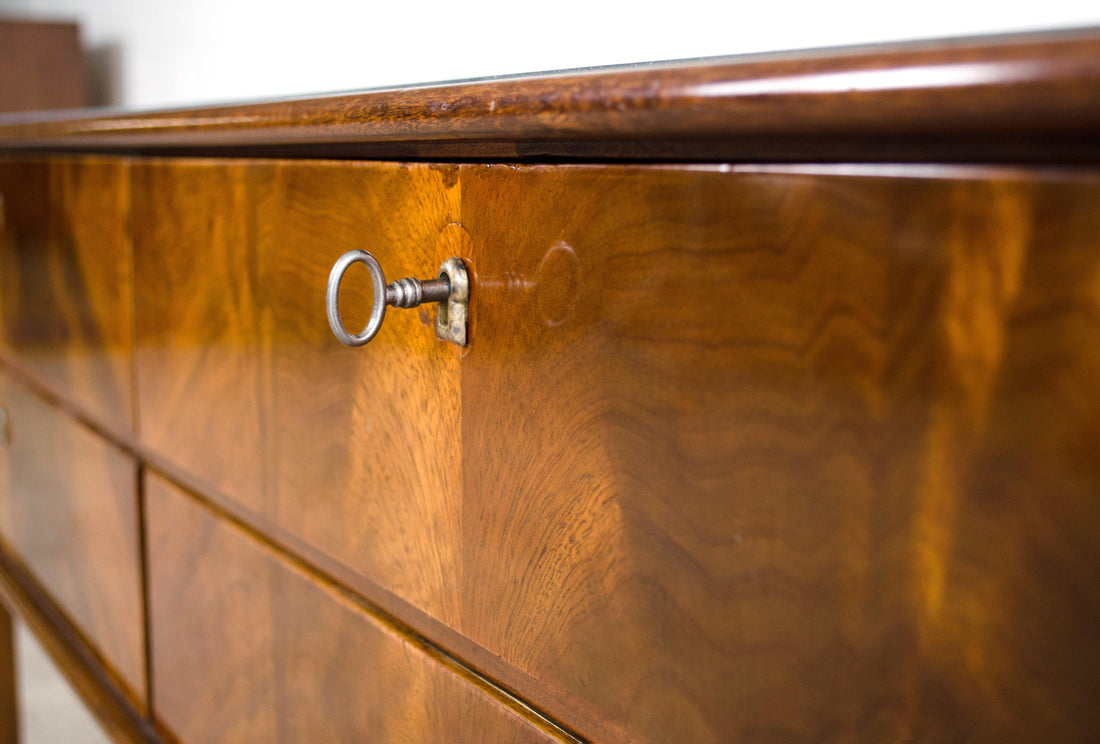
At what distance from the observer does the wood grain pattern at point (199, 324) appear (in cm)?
47

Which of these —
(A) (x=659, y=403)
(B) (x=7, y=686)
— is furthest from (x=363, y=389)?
(B) (x=7, y=686)

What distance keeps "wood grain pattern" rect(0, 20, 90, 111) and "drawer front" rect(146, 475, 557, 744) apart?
4.83 ft

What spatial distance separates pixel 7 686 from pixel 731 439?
1.26 meters

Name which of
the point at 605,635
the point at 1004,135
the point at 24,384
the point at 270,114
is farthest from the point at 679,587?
the point at 24,384

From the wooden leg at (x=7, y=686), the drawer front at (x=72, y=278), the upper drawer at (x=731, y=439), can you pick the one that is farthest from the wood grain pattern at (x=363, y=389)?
the wooden leg at (x=7, y=686)

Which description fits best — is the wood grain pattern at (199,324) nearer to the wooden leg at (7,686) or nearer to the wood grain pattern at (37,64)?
the wooden leg at (7,686)

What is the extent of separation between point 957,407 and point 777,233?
63 millimetres

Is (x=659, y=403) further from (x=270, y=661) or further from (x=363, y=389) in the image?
(x=270, y=661)

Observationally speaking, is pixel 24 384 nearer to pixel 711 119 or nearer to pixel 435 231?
pixel 435 231

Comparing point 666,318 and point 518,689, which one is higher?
point 666,318

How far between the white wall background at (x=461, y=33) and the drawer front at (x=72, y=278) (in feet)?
0.61

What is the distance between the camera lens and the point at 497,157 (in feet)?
1.02

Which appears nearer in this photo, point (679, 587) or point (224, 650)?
point (679, 587)

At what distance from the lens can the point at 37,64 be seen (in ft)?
5.61
